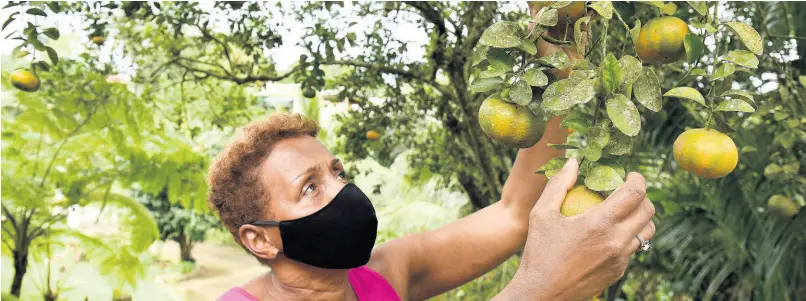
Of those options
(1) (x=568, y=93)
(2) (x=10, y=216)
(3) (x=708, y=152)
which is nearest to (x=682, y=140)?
(3) (x=708, y=152)

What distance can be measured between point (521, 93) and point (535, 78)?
3 cm

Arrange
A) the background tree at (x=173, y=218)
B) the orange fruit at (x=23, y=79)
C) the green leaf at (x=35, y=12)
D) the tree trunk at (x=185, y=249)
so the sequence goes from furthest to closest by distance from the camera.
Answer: the tree trunk at (x=185, y=249), the background tree at (x=173, y=218), the orange fruit at (x=23, y=79), the green leaf at (x=35, y=12)

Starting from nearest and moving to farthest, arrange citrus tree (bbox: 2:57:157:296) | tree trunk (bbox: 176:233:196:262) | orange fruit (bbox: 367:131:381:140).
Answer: orange fruit (bbox: 367:131:381:140) < citrus tree (bbox: 2:57:157:296) < tree trunk (bbox: 176:233:196:262)

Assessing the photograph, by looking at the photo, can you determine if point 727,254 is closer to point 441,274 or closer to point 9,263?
point 441,274

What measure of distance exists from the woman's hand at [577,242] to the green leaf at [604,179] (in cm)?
1

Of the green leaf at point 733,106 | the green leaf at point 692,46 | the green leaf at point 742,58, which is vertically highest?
the green leaf at point 692,46

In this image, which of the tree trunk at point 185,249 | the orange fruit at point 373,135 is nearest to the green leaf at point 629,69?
the orange fruit at point 373,135

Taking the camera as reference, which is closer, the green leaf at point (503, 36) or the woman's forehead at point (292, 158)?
the green leaf at point (503, 36)

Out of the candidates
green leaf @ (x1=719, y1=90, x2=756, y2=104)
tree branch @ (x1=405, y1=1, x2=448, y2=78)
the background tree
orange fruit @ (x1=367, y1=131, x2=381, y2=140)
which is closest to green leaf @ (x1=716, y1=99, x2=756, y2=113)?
green leaf @ (x1=719, y1=90, x2=756, y2=104)

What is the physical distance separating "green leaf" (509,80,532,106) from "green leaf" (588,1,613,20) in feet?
0.40

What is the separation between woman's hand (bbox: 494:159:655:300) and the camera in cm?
85

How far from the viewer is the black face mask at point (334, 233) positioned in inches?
56.5

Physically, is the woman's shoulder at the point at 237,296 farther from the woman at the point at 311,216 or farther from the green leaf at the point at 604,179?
the green leaf at the point at 604,179

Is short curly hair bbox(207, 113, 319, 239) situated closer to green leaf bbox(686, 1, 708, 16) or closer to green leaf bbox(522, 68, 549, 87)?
green leaf bbox(522, 68, 549, 87)
